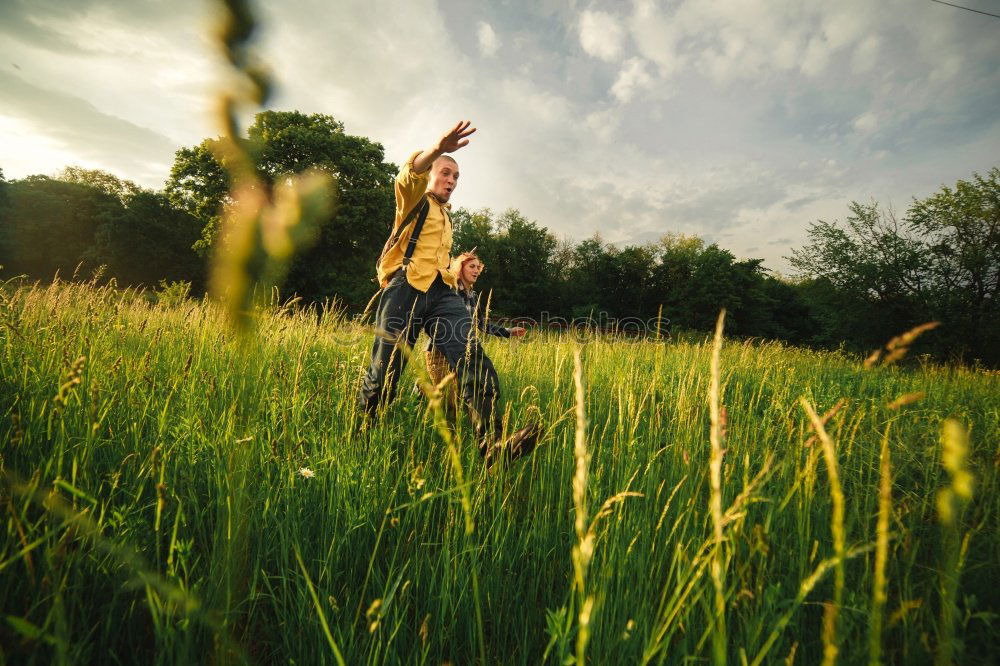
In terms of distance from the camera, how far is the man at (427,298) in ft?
9.06

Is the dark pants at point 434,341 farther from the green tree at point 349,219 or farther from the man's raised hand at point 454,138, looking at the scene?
the green tree at point 349,219

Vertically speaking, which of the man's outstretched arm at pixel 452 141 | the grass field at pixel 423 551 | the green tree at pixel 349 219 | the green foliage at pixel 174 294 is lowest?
the grass field at pixel 423 551

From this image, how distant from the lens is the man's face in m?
3.39

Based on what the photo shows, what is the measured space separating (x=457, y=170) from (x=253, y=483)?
2.81 metres

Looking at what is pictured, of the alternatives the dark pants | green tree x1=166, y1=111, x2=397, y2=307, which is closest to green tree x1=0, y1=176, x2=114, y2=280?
green tree x1=166, y1=111, x2=397, y2=307

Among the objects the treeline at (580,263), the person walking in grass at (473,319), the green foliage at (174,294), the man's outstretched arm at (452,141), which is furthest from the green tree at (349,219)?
the man's outstretched arm at (452,141)

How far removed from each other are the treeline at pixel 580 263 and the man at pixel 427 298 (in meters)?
11.6

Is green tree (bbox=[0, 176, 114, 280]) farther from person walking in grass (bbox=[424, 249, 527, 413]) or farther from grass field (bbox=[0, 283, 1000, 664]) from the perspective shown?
grass field (bbox=[0, 283, 1000, 664])

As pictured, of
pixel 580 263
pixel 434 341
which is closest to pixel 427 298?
pixel 434 341

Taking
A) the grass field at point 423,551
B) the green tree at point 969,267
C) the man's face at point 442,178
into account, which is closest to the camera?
the grass field at point 423,551

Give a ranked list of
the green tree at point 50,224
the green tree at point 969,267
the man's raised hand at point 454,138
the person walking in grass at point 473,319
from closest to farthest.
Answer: the man's raised hand at point 454,138 < the person walking in grass at point 473,319 < the green tree at point 969,267 < the green tree at point 50,224

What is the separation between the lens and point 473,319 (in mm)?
3385

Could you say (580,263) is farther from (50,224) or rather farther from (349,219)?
(50,224)

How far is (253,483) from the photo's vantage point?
164 centimetres
